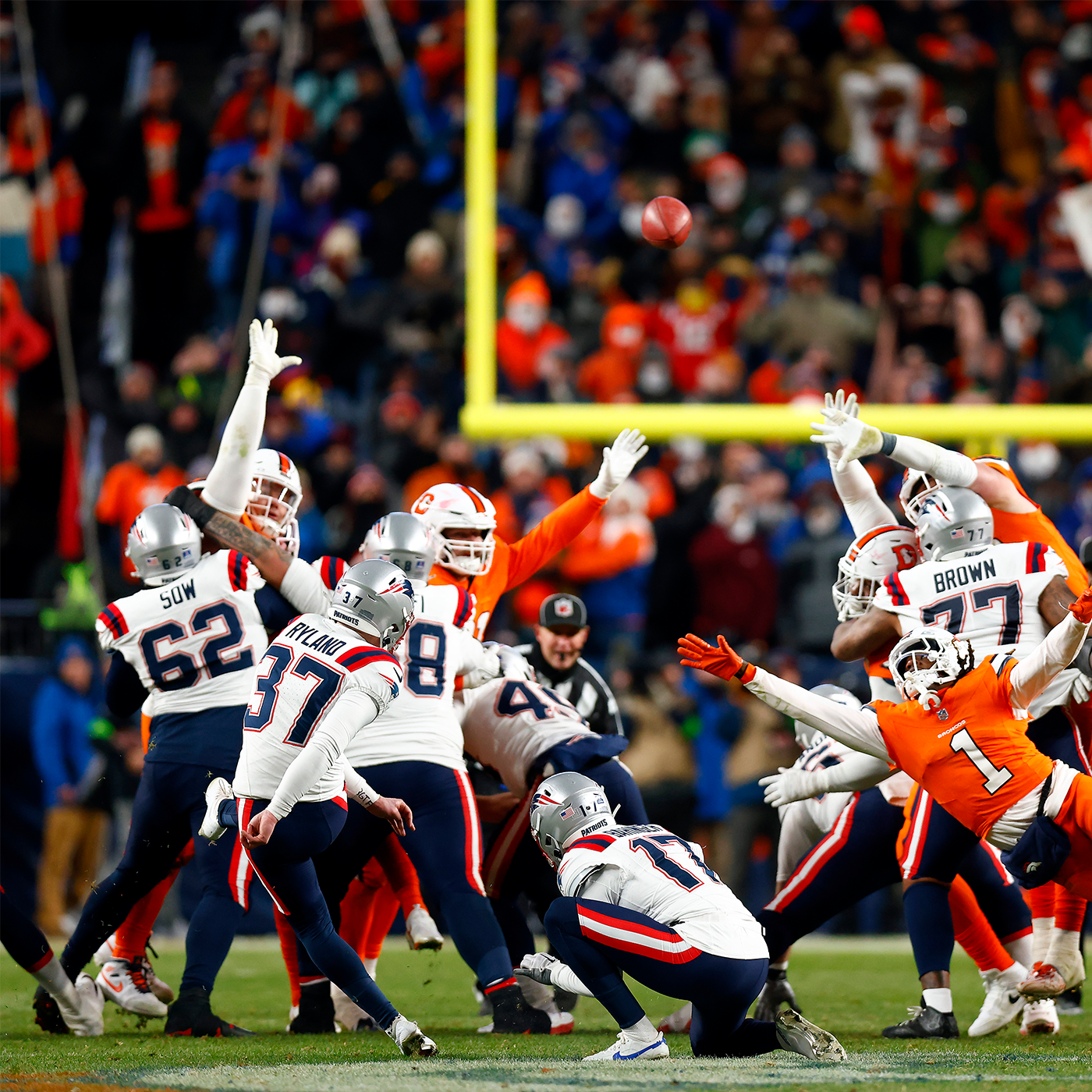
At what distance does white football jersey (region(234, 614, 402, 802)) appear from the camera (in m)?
4.86

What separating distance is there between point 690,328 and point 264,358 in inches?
250

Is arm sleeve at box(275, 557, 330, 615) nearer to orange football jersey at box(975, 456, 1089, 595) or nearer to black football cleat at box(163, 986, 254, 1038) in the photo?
black football cleat at box(163, 986, 254, 1038)

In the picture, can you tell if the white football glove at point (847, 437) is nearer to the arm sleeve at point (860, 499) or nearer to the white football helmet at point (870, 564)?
the arm sleeve at point (860, 499)

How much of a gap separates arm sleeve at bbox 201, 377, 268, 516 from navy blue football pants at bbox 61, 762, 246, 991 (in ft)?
3.09

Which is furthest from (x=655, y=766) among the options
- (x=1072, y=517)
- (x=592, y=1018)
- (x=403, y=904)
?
(x=403, y=904)

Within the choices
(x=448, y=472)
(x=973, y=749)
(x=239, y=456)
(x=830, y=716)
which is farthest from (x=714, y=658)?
(x=448, y=472)

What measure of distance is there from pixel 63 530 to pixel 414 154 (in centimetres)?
425

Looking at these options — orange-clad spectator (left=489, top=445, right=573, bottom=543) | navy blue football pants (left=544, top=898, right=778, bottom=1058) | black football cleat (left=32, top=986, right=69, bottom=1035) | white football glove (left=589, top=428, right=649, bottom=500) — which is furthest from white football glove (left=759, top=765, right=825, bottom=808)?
orange-clad spectator (left=489, top=445, right=573, bottom=543)

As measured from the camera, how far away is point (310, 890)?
490 centimetres

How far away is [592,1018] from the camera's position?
20.7 feet

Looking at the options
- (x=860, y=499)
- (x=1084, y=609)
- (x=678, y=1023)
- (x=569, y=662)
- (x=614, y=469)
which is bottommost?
(x=678, y=1023)

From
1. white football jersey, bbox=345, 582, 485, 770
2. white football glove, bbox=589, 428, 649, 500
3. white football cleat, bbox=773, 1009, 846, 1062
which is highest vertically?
white football glove, bbox=589, 428, 649, 500

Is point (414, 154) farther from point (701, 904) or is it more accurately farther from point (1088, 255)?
point (701, 904)

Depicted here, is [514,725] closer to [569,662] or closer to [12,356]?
[569,662]
